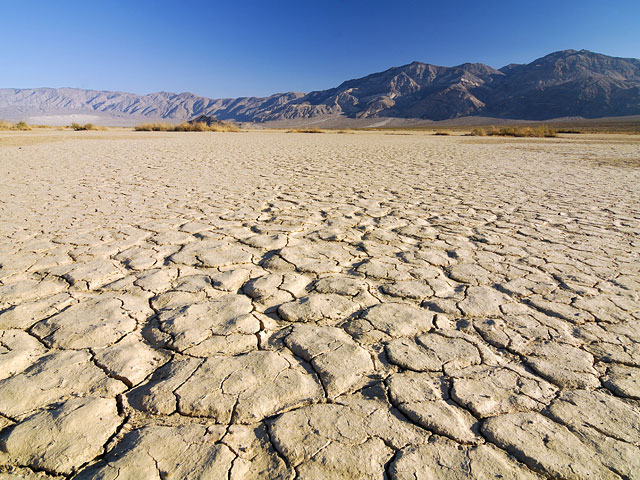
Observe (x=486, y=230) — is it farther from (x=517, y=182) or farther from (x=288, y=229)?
(x=517, y=182)

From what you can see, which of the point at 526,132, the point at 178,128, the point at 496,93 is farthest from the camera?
the point at 496,93

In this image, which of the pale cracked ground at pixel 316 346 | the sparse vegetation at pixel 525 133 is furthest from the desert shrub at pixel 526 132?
the pale cracked ground at pixel 316 346

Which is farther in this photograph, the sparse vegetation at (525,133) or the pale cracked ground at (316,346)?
the sparse vegetation at (525,133)

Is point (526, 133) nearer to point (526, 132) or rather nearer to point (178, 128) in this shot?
point (526, 132)

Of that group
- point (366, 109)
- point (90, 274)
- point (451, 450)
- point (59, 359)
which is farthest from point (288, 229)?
point (366, 109)

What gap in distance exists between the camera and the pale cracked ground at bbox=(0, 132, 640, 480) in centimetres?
94

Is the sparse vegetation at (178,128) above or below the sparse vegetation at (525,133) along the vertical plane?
above

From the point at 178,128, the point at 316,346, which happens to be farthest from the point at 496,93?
the point at 316,346

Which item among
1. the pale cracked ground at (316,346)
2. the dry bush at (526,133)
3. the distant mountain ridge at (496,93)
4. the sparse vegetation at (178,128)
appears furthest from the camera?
the distant mountain ridge at (496,93)

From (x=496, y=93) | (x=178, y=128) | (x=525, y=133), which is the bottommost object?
(x=525, y=133)

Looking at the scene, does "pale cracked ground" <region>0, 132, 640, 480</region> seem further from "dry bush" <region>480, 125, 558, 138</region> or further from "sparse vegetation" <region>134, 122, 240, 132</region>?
"sparse vegetation" <region>134, 122, 240, 132</region>

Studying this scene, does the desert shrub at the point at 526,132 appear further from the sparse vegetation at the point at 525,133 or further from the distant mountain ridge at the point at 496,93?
the distant mountain ridge at the point at 496,93

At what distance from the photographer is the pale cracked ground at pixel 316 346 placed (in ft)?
3.09

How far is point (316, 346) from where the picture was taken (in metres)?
1.40
